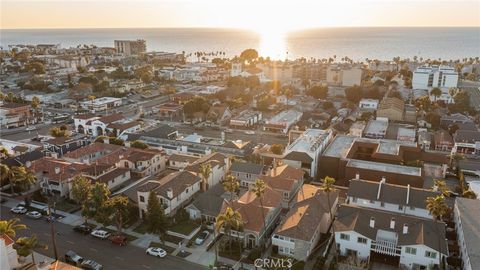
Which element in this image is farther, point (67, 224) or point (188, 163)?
point (188, 163)

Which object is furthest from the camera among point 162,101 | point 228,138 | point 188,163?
point 162,101

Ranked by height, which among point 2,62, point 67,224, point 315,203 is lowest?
point 67,224

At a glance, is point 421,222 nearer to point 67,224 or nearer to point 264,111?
point 67,224

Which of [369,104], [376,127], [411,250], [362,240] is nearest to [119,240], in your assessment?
[362,240]

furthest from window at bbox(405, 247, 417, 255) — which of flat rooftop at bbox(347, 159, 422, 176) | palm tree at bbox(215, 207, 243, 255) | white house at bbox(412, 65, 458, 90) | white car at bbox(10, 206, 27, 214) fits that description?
white house at bbox(412, 65, 458, 90)

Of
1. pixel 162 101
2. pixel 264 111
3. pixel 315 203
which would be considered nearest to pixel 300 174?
pixel 315 203

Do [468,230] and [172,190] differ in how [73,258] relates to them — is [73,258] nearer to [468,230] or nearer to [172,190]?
[172,190]
